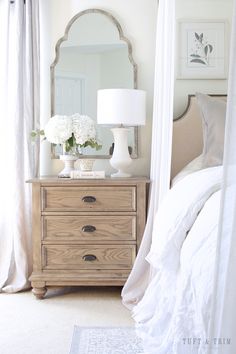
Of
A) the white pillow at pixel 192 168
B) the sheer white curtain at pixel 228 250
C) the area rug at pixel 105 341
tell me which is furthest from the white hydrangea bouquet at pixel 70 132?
the sheer white curtain at pixel 228 250

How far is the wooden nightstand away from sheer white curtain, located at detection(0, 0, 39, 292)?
35cm

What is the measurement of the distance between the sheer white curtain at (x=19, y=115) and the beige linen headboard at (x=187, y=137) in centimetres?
105

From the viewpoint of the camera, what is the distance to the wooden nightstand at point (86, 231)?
3008 millimetres

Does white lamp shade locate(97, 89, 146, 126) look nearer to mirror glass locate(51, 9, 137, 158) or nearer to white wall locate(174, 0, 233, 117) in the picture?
mirror glass locate(51, 9, 137, 158)

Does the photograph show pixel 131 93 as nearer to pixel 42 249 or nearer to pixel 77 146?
pixel 77 146

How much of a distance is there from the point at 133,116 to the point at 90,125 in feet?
1.16

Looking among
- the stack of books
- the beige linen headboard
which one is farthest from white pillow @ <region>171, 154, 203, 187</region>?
the stack of books

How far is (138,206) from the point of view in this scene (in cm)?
301

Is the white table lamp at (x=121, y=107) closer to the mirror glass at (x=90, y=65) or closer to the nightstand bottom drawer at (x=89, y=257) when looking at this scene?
the mirror glass at (x=90, y=65)

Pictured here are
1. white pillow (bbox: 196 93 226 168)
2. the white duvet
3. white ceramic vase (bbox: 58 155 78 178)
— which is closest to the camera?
the white duvet

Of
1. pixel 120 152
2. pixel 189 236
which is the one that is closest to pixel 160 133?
pixel 120 152

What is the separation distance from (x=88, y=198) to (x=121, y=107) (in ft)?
2.12

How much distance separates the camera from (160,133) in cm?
267

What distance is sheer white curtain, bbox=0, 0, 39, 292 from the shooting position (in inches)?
129
